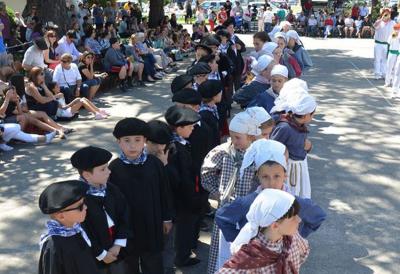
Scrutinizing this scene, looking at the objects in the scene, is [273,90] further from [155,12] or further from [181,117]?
[155,12]

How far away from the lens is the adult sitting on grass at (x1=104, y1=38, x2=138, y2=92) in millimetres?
13680

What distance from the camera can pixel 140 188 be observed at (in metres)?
4.24

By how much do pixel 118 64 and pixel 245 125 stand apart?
32.1ft

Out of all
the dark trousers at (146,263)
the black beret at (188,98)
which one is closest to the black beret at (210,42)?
the black beret at (188,98)

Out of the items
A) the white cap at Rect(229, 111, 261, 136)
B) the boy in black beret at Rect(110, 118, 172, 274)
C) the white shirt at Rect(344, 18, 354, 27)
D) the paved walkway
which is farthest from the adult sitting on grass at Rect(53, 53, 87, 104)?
the white shirt at Rect(344, 18, 354, 27)

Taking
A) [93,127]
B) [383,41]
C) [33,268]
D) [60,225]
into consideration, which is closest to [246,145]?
[60,225]

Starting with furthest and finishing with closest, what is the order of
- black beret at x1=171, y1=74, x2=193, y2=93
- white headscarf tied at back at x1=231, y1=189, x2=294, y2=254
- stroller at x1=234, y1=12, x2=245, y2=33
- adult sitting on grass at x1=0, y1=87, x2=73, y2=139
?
stroller at x1=234, y1=12, x2=245, y2=33
adult sitting on grass at x1=0, y1=87, x2=73, y2=139
black beret at x1=171, y1=74, x2=193, y2=93
white headscarf tied at back at x1=231, y1=189, x2=294, y2=254

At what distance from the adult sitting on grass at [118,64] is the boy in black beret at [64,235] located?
34.7ft

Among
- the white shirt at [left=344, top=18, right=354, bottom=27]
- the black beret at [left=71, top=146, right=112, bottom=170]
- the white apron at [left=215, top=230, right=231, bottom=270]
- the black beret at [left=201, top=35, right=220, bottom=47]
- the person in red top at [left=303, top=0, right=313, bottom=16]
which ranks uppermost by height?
the person in red top at [left=303, top=0, right=313, bottom=16]

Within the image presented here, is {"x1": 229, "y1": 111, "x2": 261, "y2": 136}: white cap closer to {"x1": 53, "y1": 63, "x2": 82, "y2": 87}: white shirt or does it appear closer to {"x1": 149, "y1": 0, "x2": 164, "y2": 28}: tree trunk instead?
{"x1": 53, "y1": 63, "x2": 82, "y2": 87}: white shirt

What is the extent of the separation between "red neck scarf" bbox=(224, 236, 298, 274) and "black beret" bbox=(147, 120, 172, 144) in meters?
1.80

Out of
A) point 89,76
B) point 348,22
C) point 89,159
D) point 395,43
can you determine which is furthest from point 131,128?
point 348,22

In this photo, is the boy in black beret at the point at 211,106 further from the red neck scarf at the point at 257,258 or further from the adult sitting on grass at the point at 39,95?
the adult sitting on grass at the point at 39,95

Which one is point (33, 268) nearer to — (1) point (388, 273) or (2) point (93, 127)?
(1) point (388, 273)
